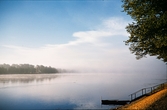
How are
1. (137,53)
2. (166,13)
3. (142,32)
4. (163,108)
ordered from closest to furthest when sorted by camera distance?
(163,108), (166,13), (142,32), (137,53)

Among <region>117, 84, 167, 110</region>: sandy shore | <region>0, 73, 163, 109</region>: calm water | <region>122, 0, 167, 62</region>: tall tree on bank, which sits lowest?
<region>0, 73, 163, 109</region>: calm water

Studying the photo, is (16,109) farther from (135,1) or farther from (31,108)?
(135,1)

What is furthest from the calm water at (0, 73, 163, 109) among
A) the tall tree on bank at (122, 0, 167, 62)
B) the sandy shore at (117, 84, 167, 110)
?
the tall tree on bank at (122, 0, 167, 62)

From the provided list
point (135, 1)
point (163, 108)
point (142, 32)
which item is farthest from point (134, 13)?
point (163, 108)

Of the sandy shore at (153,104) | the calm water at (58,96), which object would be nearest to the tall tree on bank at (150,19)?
the sandy shore at (153,104)

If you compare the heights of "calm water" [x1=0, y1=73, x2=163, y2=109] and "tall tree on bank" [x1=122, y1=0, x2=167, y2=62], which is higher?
"tall tree on bank" [x1=122, y1=0, x2=167, y2=62]

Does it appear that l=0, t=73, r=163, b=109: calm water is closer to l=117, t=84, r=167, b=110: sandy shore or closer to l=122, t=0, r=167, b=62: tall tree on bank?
l=117, t=84, r=167, b=110: sandy shore

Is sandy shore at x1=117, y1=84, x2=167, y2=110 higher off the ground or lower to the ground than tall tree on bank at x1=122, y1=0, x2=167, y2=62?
lower

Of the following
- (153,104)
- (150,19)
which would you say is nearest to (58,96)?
(153,104)

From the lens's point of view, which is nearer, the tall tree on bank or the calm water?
the tall tree on bank

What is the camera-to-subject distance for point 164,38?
628 inches

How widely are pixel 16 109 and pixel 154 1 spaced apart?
4112 centimetres

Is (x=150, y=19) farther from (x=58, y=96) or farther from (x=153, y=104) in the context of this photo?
(x=58, y=96)

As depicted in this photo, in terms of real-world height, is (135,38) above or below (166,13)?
below
